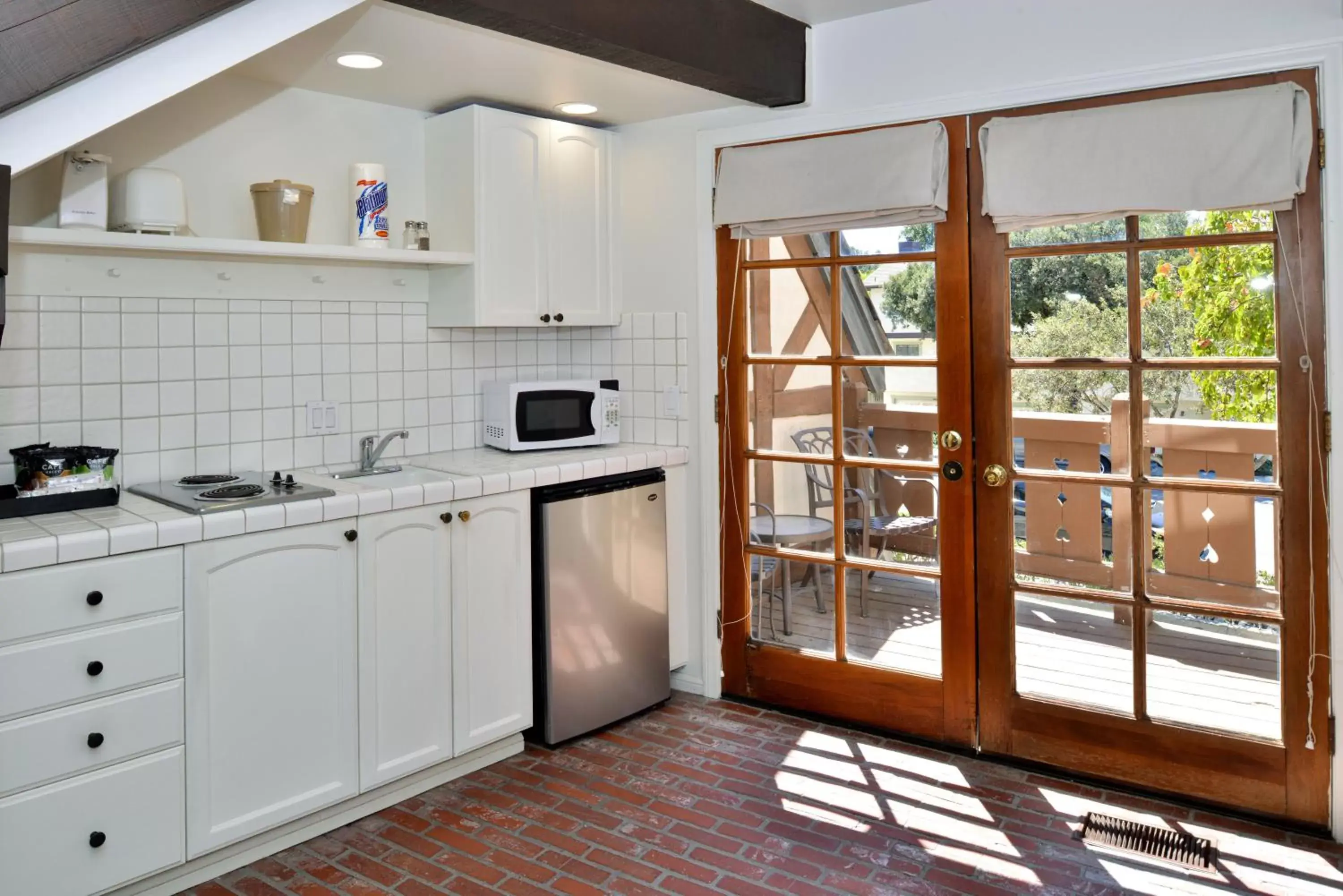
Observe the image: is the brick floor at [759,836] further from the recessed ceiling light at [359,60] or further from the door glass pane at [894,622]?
the recessed ceiling light at [359,60]

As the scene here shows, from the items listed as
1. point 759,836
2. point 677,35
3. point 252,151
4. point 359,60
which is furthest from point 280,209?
point 759,836

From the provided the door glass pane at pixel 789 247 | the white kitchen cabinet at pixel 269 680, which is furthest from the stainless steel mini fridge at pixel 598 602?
the door glass pane at pixel 789 247

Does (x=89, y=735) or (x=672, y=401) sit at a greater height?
(x=672, y=401)

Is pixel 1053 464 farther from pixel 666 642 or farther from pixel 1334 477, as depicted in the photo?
pixel 666 642

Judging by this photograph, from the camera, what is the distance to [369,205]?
3.11m

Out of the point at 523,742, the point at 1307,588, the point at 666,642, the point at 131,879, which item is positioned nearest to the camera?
the point at 131,879

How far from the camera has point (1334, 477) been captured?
99.3 inches

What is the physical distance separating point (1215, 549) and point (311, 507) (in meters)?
2.47

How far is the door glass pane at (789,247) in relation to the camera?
3.31 metres

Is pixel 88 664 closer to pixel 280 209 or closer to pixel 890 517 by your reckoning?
pixel 280 209

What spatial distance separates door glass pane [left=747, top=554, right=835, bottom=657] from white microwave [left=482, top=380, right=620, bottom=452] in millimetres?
745

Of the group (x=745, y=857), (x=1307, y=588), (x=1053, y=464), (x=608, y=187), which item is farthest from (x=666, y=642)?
(x=1307, y=588)

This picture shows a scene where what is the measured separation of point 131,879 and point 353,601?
808 mm

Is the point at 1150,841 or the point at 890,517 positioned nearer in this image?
the point at 1150,841
